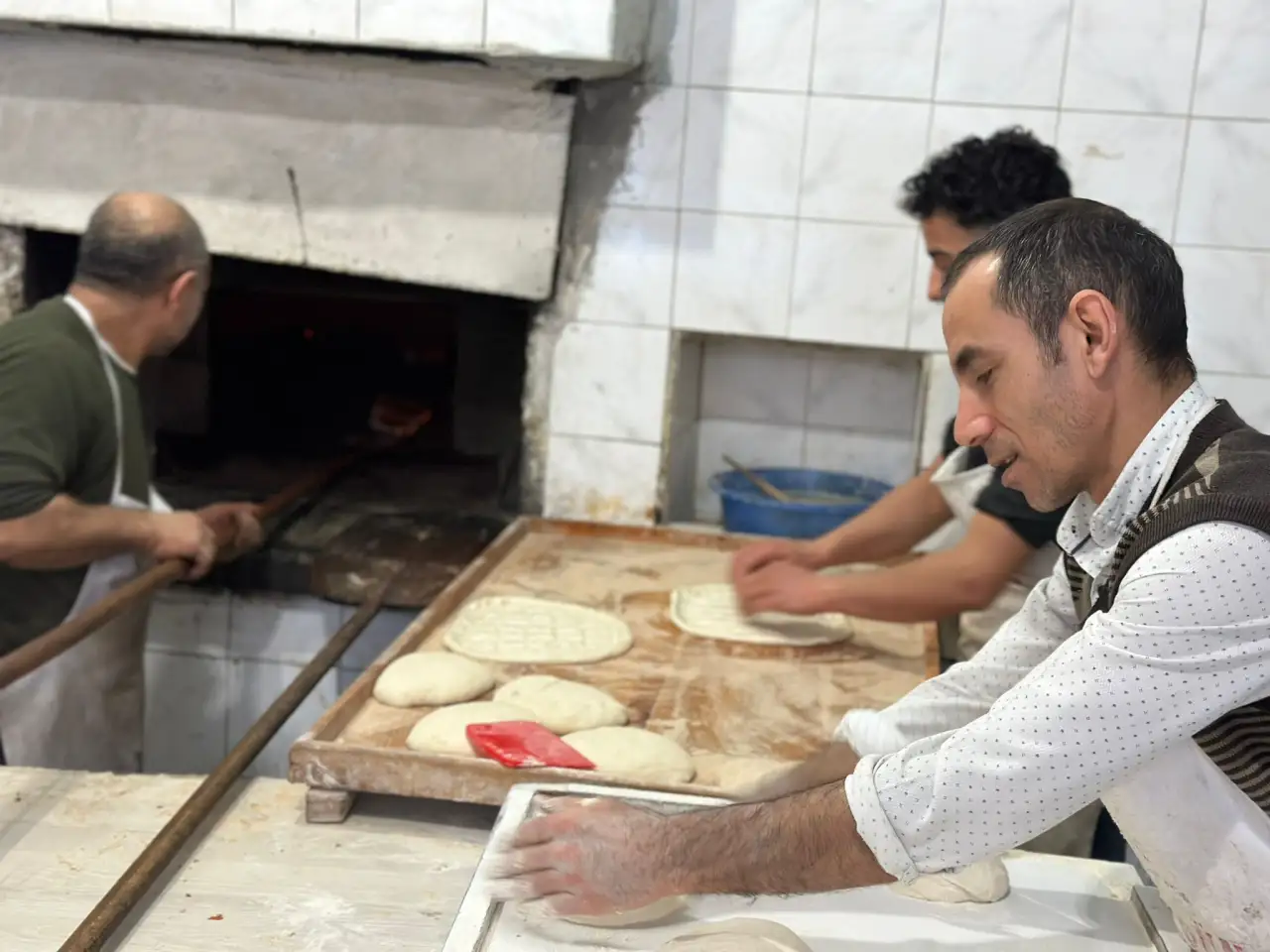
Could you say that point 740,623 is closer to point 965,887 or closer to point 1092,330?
point 965,887

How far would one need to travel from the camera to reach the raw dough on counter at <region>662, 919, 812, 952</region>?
1.15 meters

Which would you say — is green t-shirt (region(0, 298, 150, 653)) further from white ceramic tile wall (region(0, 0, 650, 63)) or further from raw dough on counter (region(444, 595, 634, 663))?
raw dough on counter (region(444, 595, 634, 663))

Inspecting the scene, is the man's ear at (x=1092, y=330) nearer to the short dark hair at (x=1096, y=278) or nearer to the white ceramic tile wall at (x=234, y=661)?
the short dark hair at (x=1096, y=278)

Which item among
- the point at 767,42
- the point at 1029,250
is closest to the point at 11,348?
the point at 767,42

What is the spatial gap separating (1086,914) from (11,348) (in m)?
1.98

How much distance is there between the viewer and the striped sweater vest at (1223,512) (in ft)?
3.18

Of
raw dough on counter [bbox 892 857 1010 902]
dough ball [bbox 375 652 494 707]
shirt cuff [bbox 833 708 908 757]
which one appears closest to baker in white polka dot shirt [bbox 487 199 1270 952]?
raw dough on counter [bbox 892 857 1010 902]

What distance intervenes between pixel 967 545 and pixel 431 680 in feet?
2.94

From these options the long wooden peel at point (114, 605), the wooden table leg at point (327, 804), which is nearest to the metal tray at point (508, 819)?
the wooden table leg at point (327, 804)

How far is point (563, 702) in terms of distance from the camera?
6.06ft

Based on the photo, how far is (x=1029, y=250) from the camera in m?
1.08

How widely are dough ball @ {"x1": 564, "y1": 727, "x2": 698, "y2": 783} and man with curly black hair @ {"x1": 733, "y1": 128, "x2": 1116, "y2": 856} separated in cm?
49

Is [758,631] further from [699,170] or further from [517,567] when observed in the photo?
[699,170]

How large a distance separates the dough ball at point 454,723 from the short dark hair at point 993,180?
1.09 meters
